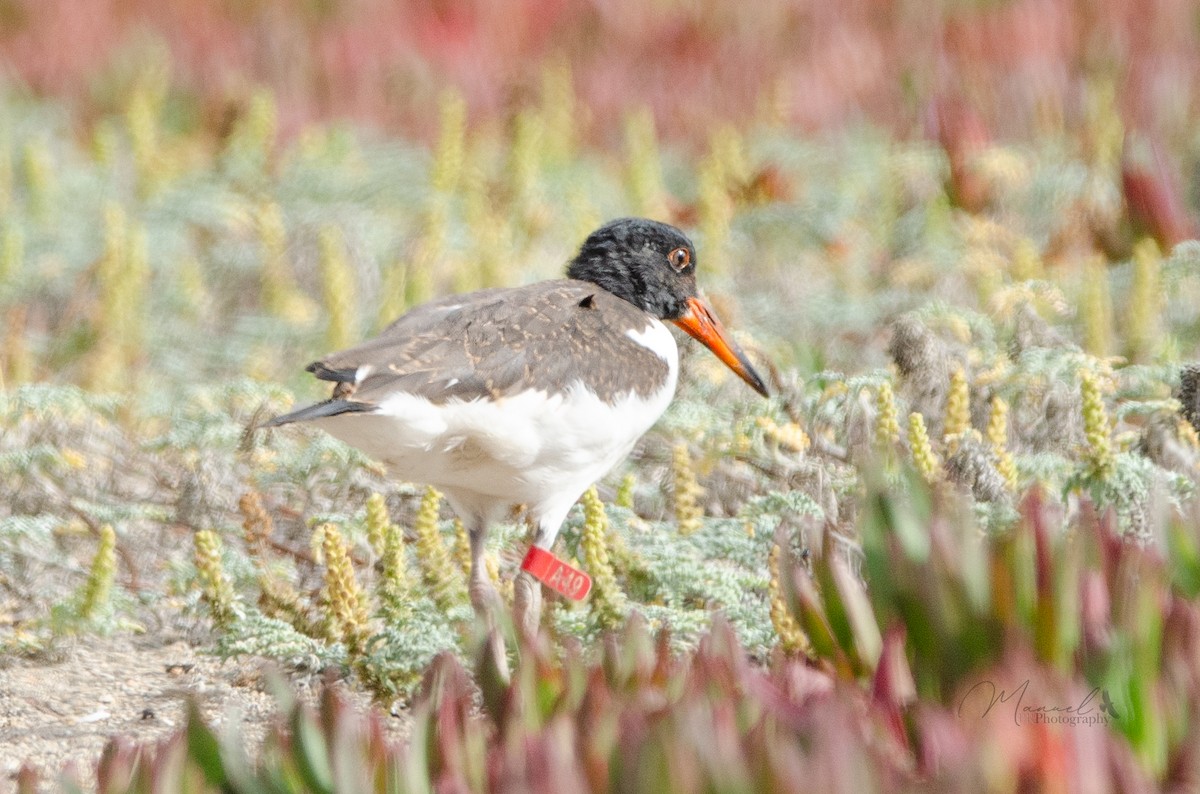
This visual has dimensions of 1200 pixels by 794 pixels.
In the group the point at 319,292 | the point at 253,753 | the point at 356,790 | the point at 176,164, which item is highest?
the point at 176,164

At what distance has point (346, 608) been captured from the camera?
3.40 meters

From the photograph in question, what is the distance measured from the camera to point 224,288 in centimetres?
651

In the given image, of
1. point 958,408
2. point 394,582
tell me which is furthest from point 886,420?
point 394,582

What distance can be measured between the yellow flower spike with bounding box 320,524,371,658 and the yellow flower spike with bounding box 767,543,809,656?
85cm

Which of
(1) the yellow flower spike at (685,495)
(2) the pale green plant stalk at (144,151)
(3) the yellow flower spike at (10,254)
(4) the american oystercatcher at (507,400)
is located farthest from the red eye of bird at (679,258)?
(2) the pale green plant stalk at (144,151)

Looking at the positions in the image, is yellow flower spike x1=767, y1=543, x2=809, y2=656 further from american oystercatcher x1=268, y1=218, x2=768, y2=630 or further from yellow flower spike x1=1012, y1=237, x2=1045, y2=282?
yellow flower spike x1=1012, y1=237, x2=1045, y2=282

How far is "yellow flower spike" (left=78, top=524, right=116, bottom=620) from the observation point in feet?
11.3

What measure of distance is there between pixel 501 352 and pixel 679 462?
496 millimetres

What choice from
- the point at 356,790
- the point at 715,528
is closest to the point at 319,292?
the point at 715,528

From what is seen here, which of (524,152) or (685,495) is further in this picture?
(524,152)

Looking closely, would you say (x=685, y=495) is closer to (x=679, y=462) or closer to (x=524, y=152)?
(x=679, y=462)

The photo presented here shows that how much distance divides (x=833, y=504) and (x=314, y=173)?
3.81 metres

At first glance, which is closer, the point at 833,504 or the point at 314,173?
the point at 833,504

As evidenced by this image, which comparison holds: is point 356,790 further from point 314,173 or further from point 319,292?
point 314,173
